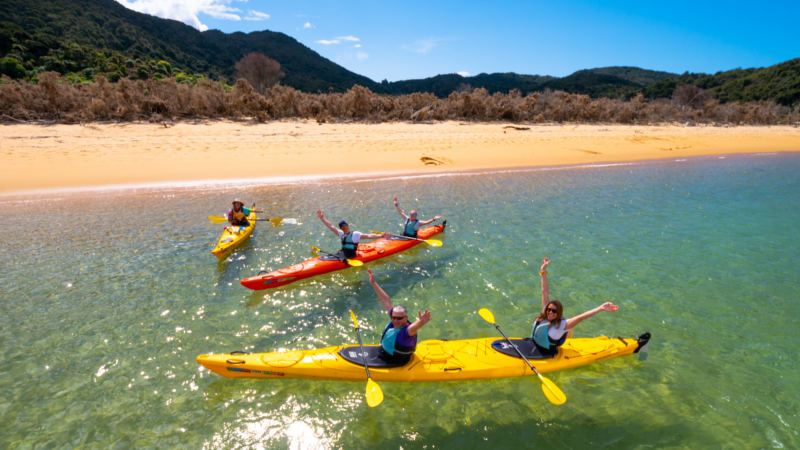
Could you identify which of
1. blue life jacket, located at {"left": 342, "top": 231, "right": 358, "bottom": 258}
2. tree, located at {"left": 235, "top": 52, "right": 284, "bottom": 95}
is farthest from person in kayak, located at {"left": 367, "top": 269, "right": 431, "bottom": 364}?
tree, located at {"left": 235, "top": 52, "right": 284, "bottom": 95}

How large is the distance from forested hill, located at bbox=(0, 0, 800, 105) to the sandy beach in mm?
12820

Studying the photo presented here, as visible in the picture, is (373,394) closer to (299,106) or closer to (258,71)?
(299,106)

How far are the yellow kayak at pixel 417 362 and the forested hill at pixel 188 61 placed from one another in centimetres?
3294

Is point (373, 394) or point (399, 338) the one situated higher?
point (399, 338)

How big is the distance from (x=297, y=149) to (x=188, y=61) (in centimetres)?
5859

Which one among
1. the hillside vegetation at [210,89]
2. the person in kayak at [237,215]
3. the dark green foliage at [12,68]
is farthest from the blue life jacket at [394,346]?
the dark green foliage at [12,68]

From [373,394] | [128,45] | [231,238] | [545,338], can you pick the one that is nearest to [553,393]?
[545,338]

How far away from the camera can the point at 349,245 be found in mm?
8109

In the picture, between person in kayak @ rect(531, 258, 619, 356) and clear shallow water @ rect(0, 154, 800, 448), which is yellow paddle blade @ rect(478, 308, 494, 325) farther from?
person in kayak @ rect(531, 258, 619, 356)

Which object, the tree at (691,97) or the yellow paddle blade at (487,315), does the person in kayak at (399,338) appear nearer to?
the yellow paddle blade at (487,315)

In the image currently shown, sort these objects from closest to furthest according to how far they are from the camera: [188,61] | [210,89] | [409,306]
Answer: [409,306], [210,89], [188,61]

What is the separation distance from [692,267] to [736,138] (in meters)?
31.9

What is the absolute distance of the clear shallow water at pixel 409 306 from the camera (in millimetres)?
4246

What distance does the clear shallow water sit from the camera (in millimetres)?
4246
